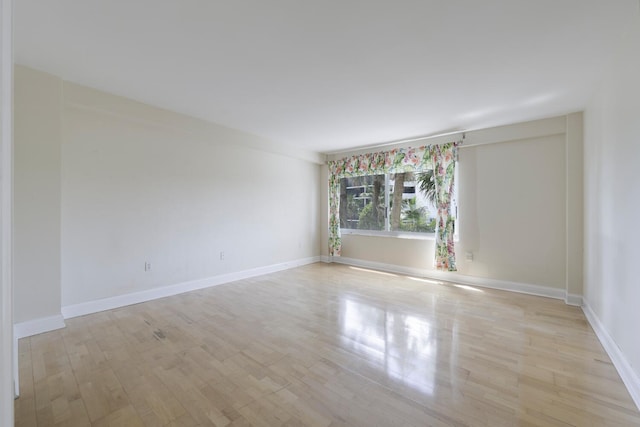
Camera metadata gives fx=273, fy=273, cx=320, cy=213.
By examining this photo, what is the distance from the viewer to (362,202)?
5.81 m

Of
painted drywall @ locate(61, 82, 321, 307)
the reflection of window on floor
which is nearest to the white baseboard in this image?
the reflection of window on floor

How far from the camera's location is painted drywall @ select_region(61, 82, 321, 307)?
3.01 metres

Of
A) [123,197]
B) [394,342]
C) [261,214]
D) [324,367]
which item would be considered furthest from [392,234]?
[123,197]

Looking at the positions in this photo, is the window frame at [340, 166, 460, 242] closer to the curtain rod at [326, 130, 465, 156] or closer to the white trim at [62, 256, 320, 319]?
the curtain rod at [326, 130, 465, 156]

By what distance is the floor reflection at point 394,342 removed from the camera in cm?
200

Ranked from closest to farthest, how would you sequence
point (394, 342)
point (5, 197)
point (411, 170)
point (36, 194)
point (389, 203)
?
point (5, 197)
point (394, 342)
point (36, 194)
point (411, 170)
point (389, 203)

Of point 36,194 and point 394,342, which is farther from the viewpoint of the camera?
point 36,194

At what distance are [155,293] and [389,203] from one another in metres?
4.15

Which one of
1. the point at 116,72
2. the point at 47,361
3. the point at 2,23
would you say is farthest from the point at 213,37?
the point at 47,361

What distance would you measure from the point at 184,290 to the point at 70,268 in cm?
131

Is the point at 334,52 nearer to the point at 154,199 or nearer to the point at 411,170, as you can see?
the point at 154,199

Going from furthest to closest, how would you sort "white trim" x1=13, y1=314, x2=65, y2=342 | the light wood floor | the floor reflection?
"white trim" x1=13, y1=314, x2=65, y2=342 < the floor reflection < the light wood floor

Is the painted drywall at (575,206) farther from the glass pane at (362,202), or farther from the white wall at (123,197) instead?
the white wall at (123,197)

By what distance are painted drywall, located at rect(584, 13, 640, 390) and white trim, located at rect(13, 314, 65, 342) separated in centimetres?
473
